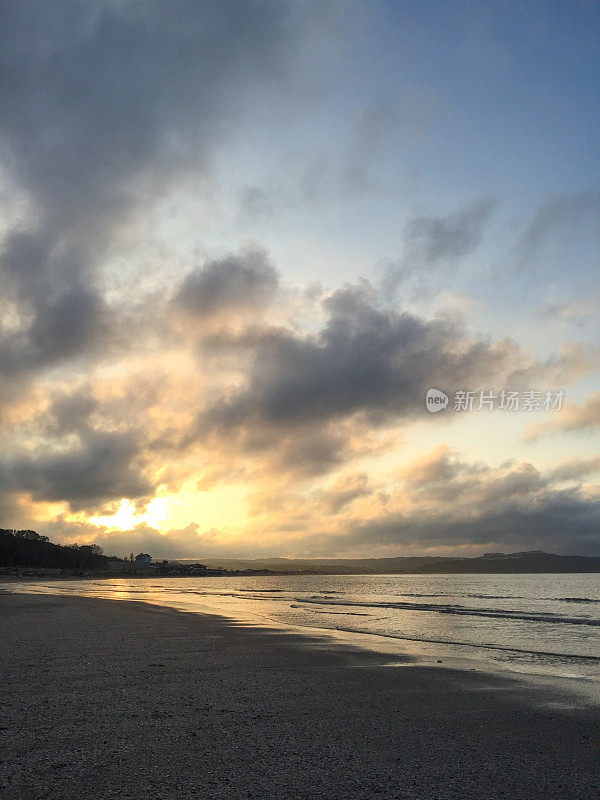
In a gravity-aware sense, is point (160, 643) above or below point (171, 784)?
below

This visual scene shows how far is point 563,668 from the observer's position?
1927cm

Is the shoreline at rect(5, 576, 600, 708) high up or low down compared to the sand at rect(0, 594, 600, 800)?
down

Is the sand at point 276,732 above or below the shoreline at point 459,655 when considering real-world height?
above

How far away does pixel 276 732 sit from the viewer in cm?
948

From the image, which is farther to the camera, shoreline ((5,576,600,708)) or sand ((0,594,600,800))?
shoreline ((5,576,600,708))

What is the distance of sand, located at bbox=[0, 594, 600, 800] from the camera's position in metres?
7.14

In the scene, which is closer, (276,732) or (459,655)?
(276,732)

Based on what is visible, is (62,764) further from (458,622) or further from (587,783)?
(458,622)

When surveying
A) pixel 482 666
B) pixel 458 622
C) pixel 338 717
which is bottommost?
pixel 458 622

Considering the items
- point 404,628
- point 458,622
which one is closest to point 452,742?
point 404,628

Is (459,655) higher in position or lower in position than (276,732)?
lower

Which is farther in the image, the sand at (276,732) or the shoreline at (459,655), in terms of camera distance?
the shoreline at (459,655)

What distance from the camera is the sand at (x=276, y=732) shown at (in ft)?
23.4

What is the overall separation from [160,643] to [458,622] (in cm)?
2401
